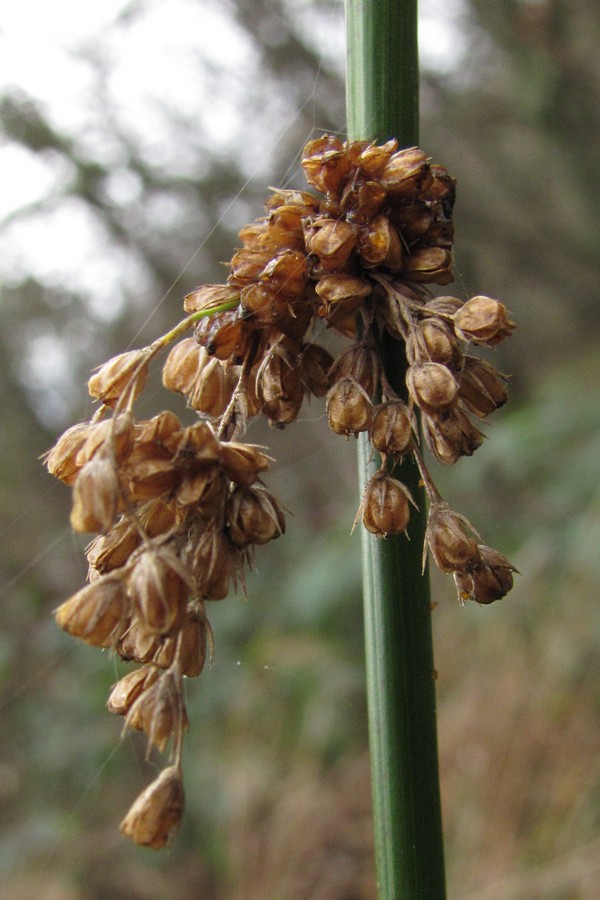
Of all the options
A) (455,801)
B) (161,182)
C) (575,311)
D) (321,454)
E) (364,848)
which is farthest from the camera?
(575,311)

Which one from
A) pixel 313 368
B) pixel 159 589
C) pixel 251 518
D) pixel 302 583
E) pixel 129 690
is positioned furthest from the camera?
pixel 302 583

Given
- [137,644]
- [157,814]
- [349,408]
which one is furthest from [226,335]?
[157,814]

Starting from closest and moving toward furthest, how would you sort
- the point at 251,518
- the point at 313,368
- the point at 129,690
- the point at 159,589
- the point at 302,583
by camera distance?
the point at 159,589
the point at 251,518
the point at 129,690
the point at 313,368
the point at 302,583

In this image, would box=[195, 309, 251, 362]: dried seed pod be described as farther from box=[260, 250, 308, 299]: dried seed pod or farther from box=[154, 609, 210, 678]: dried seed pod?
box=[154, 609, 210, 678]: dried seed pod

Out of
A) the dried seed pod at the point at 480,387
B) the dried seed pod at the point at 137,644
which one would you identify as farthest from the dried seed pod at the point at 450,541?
the dried seed pod at the point at 137,644

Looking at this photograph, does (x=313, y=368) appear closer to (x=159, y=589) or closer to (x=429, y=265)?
(x=429, y=265)

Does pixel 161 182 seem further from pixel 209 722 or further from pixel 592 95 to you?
pixel 209 722

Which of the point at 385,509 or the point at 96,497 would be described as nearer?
the point at 96,497

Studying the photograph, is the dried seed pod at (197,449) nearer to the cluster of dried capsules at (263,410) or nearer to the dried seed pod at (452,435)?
the cluster of dried capsules at (263,410)

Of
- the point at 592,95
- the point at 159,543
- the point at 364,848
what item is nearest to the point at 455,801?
the point at 364,848
